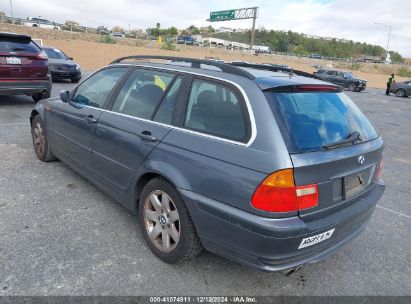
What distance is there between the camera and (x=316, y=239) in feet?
8.33

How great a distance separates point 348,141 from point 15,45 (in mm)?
8275

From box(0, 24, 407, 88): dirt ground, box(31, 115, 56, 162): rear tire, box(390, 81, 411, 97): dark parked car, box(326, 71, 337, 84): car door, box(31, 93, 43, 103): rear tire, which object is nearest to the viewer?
box(31, 115, 56, 162): rear tire

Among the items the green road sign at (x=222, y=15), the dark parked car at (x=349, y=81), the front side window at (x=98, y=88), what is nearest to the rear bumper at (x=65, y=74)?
the front side window at (x=98, y=88)

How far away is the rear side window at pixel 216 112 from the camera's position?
Answer: 259cm

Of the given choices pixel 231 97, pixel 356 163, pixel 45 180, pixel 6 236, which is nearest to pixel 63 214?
pixel 6 236

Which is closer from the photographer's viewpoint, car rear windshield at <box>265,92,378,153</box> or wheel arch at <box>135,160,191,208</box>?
car rear windshield at <box>265,92,378,153</box>

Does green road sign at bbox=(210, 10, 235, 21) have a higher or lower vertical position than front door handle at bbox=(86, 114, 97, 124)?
higher

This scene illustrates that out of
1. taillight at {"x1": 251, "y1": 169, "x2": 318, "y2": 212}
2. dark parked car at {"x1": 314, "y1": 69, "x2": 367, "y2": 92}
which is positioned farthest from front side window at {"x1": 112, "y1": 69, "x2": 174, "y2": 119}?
dark parked car at {"x1": 314, "y1": 69, "x2": 367, "y2": 92}

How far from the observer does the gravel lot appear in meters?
2.74

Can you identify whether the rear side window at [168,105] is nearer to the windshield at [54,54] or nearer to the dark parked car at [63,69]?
the dark parked car at [63,69]

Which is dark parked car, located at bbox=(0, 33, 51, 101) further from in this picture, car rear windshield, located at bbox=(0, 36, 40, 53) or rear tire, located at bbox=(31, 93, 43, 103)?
rear tire, located at bbox=(31, 93, 43, 103)

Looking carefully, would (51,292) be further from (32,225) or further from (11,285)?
(32,225)

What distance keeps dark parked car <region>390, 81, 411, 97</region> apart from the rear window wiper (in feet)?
91.0

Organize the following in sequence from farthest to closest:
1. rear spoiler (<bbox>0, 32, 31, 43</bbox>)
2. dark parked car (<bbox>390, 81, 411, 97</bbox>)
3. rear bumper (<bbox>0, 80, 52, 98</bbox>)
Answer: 1. dark parked car (<bbox>390, 81, 411, 97</bbox>)
2. rear bumper (<bbox>0, 80, 52, 98</bbox>)
3. rear spoiler (<bbox>0, 32, 31, 43</bbox>)
